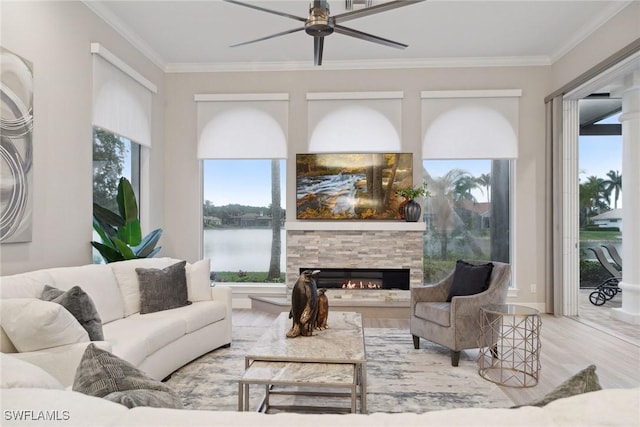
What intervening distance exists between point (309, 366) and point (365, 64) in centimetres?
440

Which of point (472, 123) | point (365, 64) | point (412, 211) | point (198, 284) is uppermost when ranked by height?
point (365, 64)

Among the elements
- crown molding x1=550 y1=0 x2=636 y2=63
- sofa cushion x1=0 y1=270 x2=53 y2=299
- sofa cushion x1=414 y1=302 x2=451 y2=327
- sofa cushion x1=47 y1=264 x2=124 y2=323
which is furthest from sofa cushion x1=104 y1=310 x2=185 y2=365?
crown molding x1=550 y1=0 x2=636 y2=63

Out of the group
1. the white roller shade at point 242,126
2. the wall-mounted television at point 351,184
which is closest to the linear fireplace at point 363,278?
the wall-mounted television at point 351,184

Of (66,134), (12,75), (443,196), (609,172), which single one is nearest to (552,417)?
(12,75)

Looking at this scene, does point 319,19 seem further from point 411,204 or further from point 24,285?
point 411,204

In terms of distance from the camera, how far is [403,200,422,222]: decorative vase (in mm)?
5398

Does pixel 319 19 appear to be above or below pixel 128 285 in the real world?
above

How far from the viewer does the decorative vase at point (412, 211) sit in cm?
540

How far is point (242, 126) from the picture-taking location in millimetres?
5750

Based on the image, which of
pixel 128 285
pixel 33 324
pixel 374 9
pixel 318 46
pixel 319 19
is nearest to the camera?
pixel 33 324

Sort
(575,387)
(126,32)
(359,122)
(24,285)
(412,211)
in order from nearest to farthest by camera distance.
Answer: (575,387), (24,285), (126,32), (412,211), (359,122)

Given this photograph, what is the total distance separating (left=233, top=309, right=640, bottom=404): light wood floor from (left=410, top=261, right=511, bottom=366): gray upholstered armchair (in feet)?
1.37

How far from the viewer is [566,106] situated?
528cm

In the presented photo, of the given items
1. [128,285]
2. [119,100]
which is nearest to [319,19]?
[128,285]
